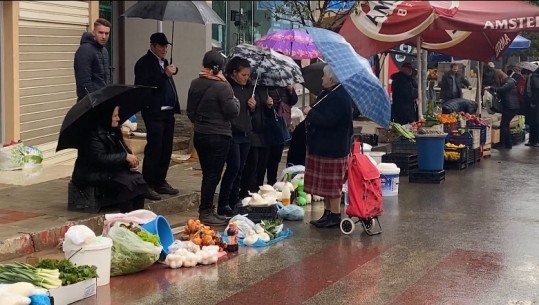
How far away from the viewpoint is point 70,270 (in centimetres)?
616

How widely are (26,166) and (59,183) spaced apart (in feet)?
3.70

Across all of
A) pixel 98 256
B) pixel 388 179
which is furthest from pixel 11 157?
pixel 388 179

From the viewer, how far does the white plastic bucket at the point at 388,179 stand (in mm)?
11305

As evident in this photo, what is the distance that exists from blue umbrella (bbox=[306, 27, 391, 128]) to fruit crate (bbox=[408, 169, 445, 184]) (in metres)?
4.24

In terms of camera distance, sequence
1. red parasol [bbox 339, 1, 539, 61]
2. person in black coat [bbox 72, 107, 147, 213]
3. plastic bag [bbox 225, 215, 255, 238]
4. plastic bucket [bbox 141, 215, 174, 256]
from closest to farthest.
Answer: plastic bucket [bbox 141, 215, 174, 256]
person in black coat [bbox 72, 107, 147, 213]
plastic bag [bbox 225, 215, 255, 238]
red parasol [bbox 339, 1, 539, 61]

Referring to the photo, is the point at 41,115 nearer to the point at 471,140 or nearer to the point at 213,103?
the point at 213,103

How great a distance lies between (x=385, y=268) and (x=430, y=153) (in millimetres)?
5760

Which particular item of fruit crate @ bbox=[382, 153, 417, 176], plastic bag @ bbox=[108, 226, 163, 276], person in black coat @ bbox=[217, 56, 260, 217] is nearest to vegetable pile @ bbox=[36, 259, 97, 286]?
plastic bag @ bbox=[108, 226, 163, 276]

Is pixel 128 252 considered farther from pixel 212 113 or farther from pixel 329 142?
pixel 329 142

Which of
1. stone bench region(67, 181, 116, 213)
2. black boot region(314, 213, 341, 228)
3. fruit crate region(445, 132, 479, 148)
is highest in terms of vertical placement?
fruit crate region(445, 132, 479, 148)

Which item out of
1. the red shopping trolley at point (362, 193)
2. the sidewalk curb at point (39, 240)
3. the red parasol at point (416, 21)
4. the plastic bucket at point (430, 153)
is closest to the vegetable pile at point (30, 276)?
the sidewalk curb at point (39, 240)

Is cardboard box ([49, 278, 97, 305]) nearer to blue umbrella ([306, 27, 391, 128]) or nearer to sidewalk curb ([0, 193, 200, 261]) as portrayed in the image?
sidewalk curb ([0, 193, 200, 261])

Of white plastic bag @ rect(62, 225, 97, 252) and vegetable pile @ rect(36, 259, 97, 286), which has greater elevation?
white plastic bag @ rect(62, 225, 97, 252)

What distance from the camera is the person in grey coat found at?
8.59 metres
